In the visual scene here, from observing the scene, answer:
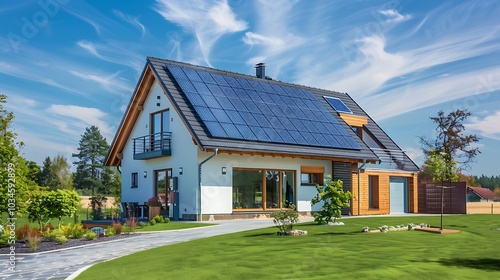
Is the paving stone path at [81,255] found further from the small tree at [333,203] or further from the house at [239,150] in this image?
the house at [239,150]

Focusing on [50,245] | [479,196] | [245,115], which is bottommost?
[479,196]

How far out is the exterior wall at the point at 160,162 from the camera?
77.2 feet

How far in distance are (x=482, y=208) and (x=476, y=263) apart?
24.9 m

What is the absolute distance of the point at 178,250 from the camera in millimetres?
12867

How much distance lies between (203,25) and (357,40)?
6095 millimetres

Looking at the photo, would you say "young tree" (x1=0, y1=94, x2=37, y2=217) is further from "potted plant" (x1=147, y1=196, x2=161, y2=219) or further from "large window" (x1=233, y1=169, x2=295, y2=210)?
"large window" (x1=233, y1=169, x2=295, y2=210)

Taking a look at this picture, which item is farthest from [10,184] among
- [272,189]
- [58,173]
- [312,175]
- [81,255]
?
[58,173]

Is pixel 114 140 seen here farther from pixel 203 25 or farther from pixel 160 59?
pixel 203 25

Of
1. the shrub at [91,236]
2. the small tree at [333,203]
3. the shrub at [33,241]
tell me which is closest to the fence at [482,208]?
the small tree at [333,203]

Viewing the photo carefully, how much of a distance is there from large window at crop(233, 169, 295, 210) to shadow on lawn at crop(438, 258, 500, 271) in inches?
571

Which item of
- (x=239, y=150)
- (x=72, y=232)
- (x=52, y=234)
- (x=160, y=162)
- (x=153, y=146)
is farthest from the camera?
(x=153, y=146)

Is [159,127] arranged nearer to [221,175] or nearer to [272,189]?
[221,175]

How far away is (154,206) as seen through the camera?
79.1 feet

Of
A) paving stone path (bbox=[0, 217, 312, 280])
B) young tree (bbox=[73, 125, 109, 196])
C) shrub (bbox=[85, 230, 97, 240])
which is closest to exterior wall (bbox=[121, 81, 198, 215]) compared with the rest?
paving stone path (bbox=[0, 217, 312, 280])
